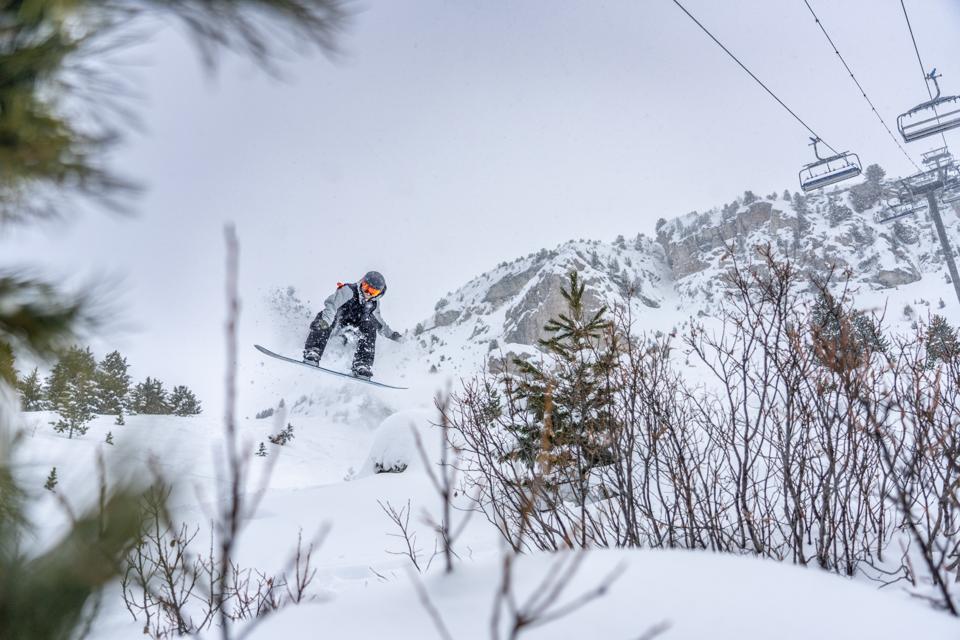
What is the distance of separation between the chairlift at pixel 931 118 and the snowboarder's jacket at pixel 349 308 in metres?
12.6

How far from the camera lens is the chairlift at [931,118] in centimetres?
1020

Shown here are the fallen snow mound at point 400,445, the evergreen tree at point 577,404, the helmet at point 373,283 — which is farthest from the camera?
the fallen snow mound at point 400,445

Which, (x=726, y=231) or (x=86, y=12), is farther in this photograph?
(x=726, y=231)

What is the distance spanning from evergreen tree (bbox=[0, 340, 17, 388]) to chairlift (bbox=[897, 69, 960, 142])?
48.8ft

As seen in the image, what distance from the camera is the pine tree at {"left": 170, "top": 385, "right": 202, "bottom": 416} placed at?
25922 mm

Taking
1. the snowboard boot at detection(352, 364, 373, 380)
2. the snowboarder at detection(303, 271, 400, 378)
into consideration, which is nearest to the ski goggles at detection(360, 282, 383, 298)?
the snowboarder at detection(303, 271, 400, 378)

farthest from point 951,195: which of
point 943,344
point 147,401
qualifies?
point 147,401

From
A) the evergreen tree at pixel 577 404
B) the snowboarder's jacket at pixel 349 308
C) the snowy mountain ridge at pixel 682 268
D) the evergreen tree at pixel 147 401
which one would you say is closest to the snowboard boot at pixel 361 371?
the snowboarder's jacket at pixel 349 308

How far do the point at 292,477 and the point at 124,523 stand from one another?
59.4ft

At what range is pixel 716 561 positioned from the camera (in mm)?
1309

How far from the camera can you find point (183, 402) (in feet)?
Answer: 86.1

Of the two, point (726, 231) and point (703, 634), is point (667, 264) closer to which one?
point (726, 231)

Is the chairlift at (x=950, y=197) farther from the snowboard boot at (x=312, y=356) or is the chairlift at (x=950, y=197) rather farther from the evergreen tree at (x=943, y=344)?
the snowboard boot at (x=312, y=356)

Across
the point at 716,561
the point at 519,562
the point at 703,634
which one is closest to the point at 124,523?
the point at 519,562
